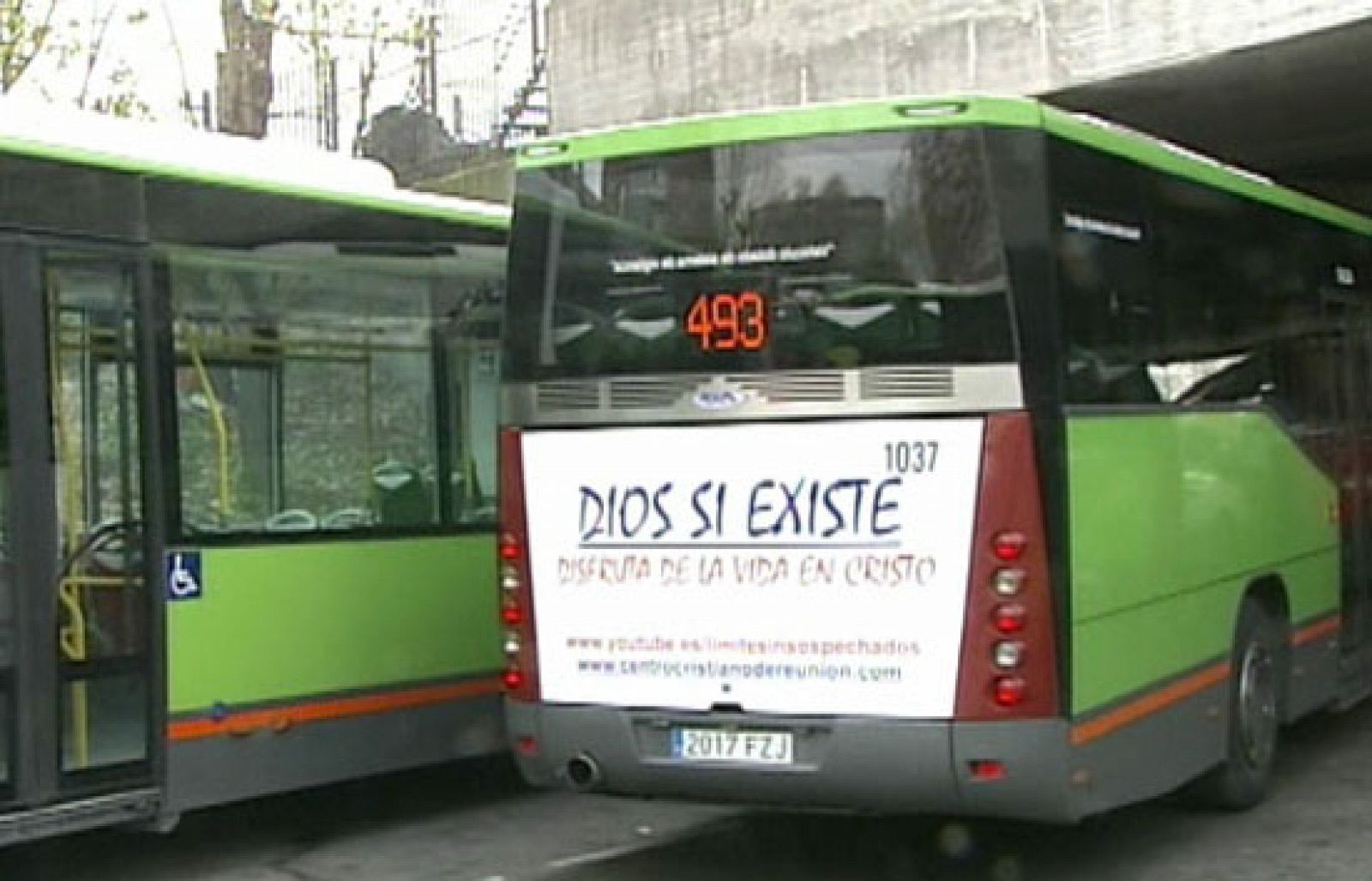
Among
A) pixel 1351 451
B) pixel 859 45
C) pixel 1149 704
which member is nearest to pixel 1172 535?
pixel 1149 704

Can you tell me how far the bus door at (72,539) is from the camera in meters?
7.88

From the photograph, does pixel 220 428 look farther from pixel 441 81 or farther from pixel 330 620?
pixel 441 81

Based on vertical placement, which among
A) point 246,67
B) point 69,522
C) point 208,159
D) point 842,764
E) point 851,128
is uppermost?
point 246,67

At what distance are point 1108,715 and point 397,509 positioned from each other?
3.66m

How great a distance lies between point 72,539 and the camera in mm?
8094

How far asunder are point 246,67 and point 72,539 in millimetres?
14791

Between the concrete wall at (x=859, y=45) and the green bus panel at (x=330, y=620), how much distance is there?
6.51 metres

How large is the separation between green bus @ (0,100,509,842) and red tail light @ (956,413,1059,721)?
3278 mm

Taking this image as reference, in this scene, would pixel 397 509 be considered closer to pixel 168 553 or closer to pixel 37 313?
pixel 168 553

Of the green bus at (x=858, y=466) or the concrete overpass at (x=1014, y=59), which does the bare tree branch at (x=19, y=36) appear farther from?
the green bus at (x=858, y=466)

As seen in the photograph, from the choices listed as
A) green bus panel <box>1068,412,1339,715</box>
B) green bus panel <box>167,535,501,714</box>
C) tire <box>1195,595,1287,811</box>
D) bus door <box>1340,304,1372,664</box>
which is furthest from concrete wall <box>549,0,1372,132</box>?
green bus panel <box>167,535,501,714</box>

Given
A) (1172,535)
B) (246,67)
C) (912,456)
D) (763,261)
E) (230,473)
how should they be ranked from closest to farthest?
(912,456), (763,261), (1172,535), (230,473), (246,67)

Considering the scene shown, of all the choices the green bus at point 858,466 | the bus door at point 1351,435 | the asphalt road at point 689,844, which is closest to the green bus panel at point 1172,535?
the green bus at point 858,466

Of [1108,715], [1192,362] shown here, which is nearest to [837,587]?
[1108,715]
